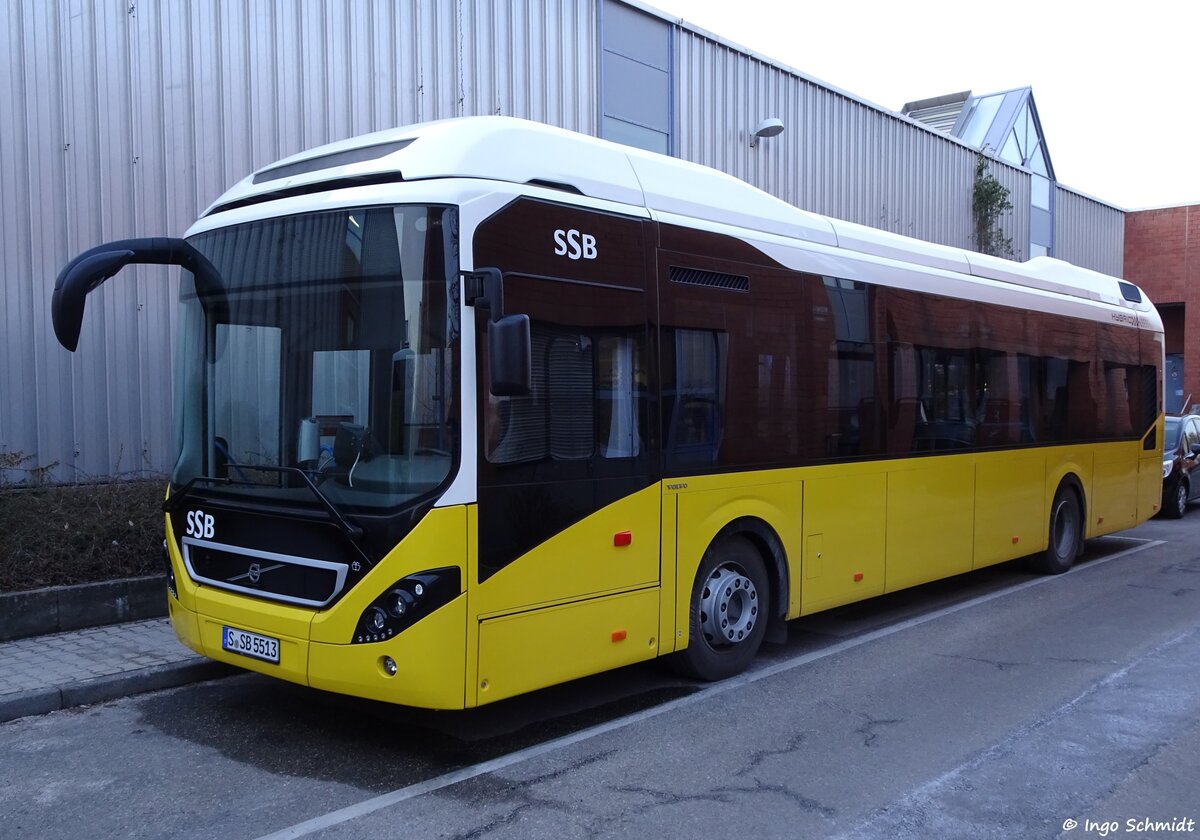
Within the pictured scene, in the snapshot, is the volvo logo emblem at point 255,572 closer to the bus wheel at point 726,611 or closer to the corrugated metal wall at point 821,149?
the bus wheel at point 726,611

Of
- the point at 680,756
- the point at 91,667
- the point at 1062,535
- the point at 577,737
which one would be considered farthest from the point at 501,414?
the point at 1062,535

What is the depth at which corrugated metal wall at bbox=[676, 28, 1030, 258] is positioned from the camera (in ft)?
52.2

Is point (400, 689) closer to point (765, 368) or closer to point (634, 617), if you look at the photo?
point (634, 617)

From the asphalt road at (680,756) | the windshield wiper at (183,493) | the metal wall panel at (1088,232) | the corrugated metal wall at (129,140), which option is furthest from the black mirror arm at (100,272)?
the metal wall panel at (1088,232)

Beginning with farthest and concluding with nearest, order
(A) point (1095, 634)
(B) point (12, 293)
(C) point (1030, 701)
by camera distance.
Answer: (B) point (12, 293) → (A) point (1095, 634) → (C) point (1030, 701)

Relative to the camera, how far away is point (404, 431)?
468 centimetres

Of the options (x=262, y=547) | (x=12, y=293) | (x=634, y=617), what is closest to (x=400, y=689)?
(x=262, y=547)

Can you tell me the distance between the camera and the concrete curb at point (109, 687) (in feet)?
19.0

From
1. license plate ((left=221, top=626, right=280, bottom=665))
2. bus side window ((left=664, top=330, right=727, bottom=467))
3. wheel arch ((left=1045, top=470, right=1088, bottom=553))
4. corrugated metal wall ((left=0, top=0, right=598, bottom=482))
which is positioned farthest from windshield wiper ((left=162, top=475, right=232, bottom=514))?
wheel arch ((left=1045, top=470, right=1088, bottom=553))

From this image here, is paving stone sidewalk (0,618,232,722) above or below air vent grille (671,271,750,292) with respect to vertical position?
below

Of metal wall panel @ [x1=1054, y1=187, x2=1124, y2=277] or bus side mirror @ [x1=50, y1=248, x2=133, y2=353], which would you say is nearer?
bus side mirror @ [x1=50, y1=248, x2=133, y2=353]

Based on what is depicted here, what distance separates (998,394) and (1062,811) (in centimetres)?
559

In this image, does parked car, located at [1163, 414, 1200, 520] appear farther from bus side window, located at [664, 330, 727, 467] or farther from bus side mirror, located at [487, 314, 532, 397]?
bus side mirror, located at [487, 314, 532, 397]

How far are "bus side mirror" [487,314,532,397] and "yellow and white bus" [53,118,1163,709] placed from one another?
0.02 meters
